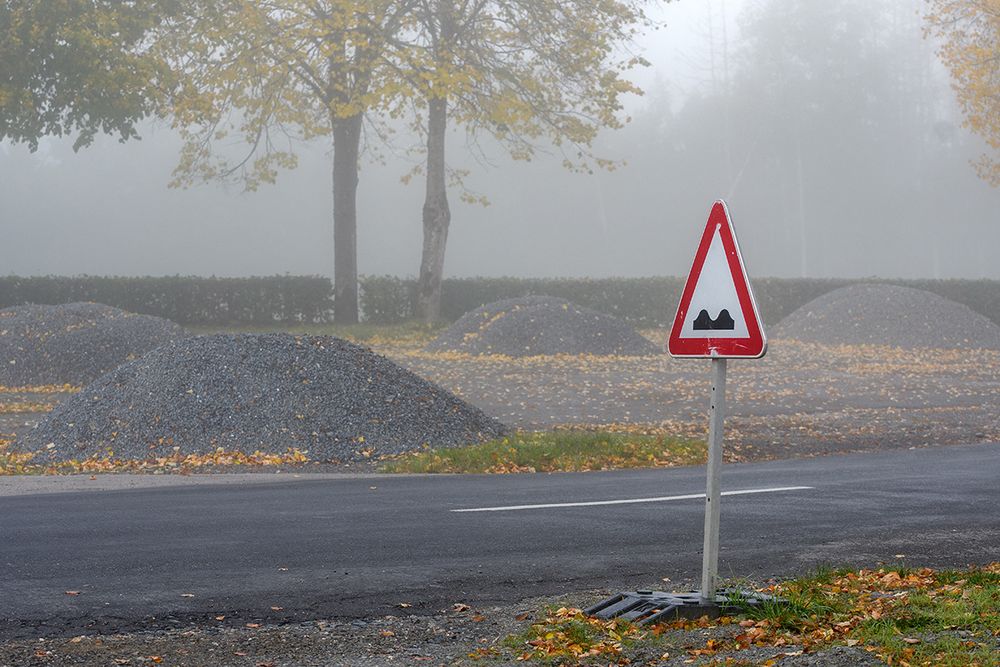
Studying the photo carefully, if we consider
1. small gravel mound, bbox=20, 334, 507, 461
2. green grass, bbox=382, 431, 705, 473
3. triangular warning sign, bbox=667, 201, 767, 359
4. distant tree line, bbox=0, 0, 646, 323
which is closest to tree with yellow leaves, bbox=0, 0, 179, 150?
distant tree line, bbox=0, 0, 646, 323

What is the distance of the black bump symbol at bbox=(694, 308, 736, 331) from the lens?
594cm

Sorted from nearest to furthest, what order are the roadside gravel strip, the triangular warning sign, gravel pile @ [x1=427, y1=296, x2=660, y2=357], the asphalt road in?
the roadside gravel strip, the triangular warning sign, the asphalt road, gravel pile @ [x1=427, y1=296, x2=660, y2=357]

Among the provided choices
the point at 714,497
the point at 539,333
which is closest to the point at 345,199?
the point at 539,333

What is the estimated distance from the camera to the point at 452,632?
6.02 meters

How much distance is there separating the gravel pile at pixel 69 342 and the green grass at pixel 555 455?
406 inches

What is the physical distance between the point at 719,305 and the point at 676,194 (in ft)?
262

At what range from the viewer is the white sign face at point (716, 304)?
5.93 meters

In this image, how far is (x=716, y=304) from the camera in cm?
600

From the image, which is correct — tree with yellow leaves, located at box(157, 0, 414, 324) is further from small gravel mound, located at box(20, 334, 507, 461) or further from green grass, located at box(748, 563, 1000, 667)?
green grass, located at box(748, 563, 1000, 667)

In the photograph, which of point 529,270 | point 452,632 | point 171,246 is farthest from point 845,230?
point 452,632

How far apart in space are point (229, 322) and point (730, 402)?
17.2 meters

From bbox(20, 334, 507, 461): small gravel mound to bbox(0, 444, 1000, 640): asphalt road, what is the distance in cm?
228

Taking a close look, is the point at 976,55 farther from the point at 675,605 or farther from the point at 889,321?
the point at 675,605

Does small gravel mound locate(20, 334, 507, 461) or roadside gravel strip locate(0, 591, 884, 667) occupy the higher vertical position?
small gravel mound locate(20, 334, 507, 461)
